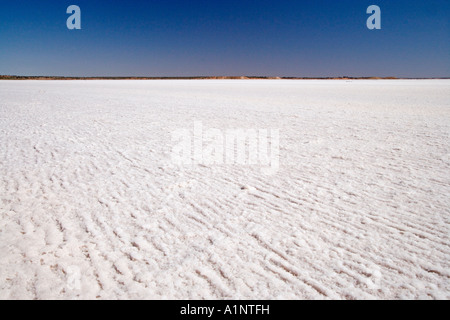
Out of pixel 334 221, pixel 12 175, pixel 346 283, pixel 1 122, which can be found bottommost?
pixel 346 283

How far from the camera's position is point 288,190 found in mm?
3473

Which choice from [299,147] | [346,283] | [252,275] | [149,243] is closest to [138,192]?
[149,243]

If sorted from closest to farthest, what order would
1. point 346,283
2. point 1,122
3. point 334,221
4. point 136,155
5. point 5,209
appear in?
1. point 346,283
2. point 334,221
3. point 5,209
4. point 136,155
5. point 1,122

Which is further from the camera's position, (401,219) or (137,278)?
(401,219)

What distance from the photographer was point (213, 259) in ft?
7.29

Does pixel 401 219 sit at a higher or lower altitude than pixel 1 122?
lower

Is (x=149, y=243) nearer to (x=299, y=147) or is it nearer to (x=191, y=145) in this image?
(x=191, y=145)

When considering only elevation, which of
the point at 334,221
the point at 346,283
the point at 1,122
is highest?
the point at 1,122

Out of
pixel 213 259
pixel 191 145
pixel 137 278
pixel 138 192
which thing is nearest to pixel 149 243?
pixel 137 278

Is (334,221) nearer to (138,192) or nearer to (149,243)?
(149,243)

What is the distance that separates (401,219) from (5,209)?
13.3 feet

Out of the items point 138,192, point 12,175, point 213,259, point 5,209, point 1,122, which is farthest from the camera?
point 1,122

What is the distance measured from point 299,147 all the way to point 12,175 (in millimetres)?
4621

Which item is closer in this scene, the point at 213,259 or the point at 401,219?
the point at 213,259
